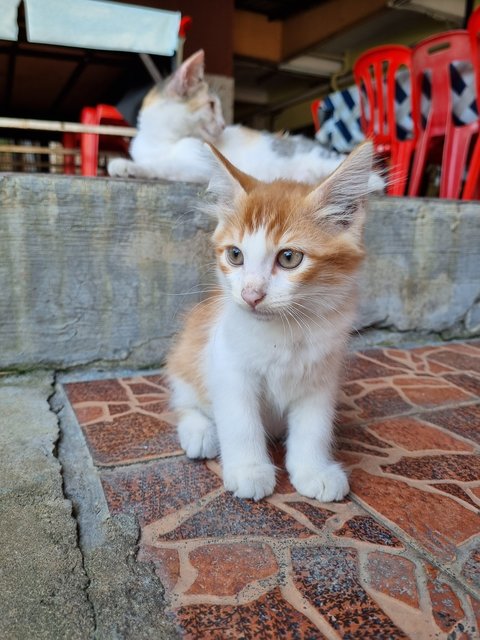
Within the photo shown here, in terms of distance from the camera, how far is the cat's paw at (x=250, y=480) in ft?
4.46

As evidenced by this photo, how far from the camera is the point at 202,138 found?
294 cm

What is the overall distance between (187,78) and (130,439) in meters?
2.24

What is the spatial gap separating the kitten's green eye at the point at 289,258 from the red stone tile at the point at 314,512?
65cm

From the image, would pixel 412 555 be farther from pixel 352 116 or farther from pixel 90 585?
pixel 352 116

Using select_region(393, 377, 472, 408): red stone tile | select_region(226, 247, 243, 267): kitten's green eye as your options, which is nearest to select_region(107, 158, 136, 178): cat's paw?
select_region(226, 247, 243, 267): kitten's green eye

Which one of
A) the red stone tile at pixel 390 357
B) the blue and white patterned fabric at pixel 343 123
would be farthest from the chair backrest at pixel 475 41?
the red stone tile at pixel 390 357

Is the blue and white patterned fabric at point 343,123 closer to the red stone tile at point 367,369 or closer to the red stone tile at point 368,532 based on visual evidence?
the red stone tile at point 367,369

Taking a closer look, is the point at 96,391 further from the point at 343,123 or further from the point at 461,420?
the point at 343,123

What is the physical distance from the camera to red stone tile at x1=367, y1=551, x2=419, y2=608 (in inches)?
41.0

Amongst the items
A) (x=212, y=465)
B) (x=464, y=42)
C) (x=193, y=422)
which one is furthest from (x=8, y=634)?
(x=464, y=42)

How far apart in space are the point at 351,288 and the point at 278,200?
322 millimetres

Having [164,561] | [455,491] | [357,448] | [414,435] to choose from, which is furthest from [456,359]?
[164,561]

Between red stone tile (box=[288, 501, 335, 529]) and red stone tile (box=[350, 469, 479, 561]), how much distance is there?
13cm

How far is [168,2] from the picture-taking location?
5043 millimetres
